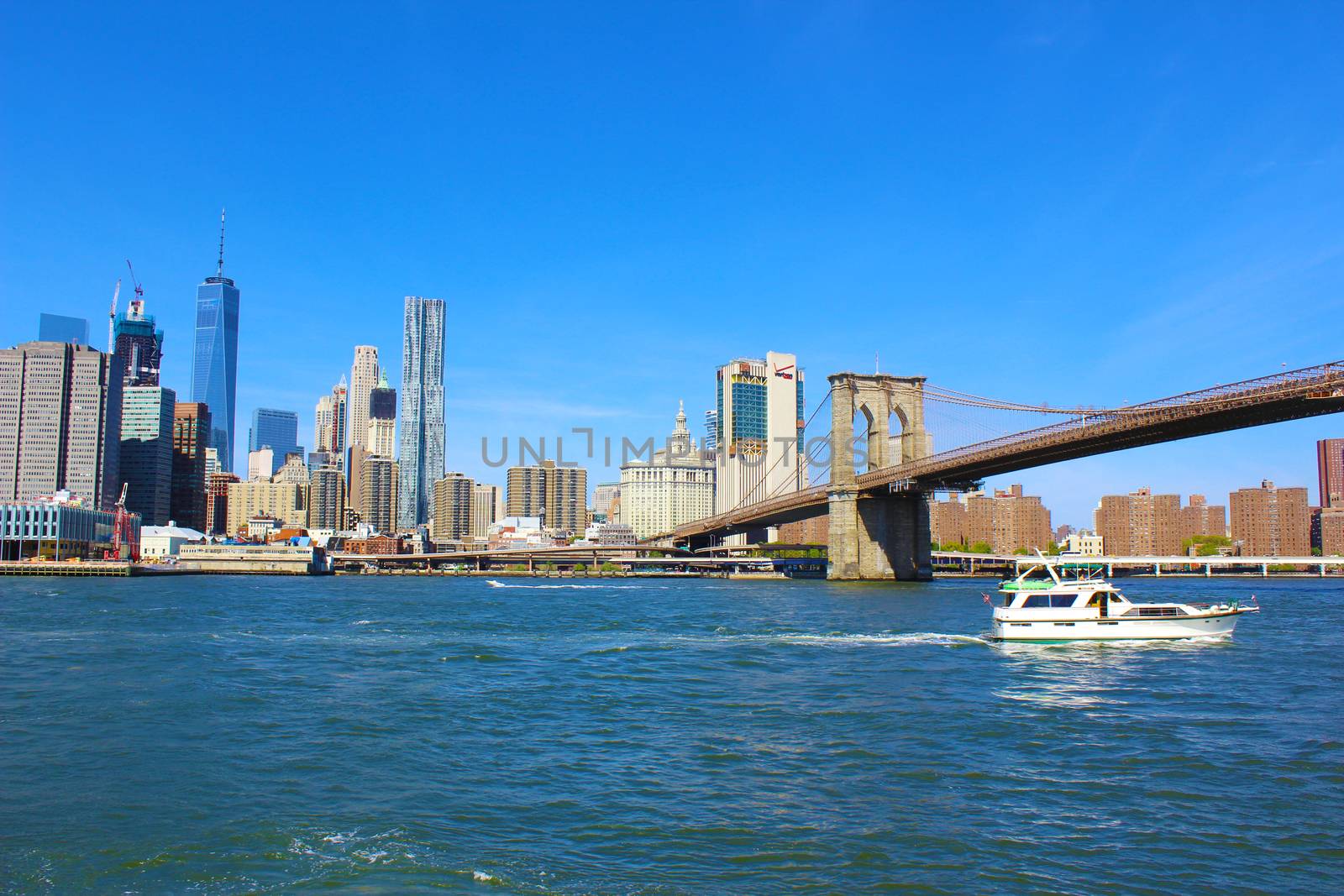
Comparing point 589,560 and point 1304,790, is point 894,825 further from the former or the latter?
point 589,560

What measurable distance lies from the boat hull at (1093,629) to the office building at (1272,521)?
482 feet

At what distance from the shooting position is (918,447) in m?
79.6

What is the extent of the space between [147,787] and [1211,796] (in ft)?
43.7

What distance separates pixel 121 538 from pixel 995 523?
14324 centimetres

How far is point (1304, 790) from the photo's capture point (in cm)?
1243

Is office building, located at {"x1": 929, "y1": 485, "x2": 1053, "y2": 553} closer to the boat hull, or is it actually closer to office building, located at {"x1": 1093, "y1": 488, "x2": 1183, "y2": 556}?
office building, located at {"x1": 1093, "y1": 488, "x2": 1183, "y2": 556}

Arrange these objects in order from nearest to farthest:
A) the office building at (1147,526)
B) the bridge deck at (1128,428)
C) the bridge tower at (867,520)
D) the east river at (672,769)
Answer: the east river at (672,769)
the bridge deck at (1128,428)
the bridge tower at (867,520)
the office building at (1147,526)

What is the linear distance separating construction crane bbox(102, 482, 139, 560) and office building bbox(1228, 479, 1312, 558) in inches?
6644

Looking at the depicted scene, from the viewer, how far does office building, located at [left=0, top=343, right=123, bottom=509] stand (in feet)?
541

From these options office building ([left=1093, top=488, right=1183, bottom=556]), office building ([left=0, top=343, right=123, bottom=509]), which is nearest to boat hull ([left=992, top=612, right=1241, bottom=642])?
office building ([left=1093, top=488, right=1183, bottom=556])

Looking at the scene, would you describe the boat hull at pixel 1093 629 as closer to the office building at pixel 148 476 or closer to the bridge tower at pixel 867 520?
the bridge tower at pixel 867 520

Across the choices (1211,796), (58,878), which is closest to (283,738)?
(58,878)

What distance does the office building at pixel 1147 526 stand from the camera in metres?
162

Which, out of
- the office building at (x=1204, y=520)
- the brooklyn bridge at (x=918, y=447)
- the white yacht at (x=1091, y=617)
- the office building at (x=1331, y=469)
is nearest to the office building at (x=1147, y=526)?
the office building at (x=1204, y=520)
